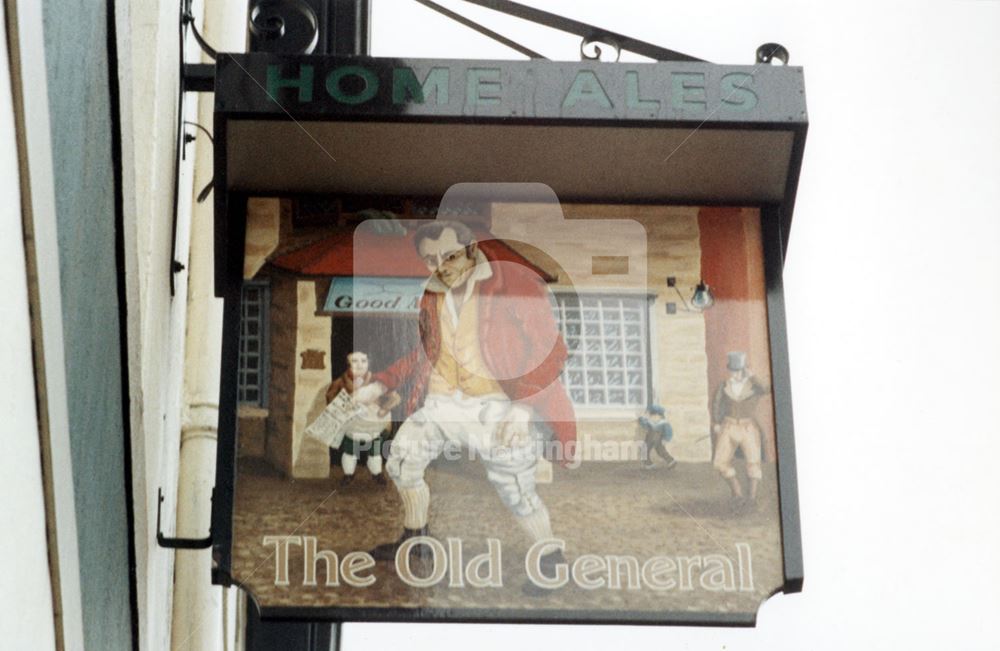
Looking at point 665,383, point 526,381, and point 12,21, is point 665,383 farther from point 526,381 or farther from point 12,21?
point 12,21

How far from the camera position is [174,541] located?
470 cm

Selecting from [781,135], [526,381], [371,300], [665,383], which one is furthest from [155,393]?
[781,135]

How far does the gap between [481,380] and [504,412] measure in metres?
0.12

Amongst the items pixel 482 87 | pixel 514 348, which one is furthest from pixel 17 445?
pixel 482 87

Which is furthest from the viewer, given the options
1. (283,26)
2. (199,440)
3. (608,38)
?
(199,440)

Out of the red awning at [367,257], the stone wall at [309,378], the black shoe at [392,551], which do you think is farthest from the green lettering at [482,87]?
the black shoe at [392,551]

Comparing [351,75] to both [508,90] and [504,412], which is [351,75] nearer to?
[508,90]

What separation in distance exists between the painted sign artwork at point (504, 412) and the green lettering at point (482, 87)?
401mm

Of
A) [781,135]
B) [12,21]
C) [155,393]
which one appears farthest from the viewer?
[155,393]

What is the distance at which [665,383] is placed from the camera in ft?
14.1

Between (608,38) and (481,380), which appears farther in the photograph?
(608,38)

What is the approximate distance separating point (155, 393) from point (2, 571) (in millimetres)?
1844

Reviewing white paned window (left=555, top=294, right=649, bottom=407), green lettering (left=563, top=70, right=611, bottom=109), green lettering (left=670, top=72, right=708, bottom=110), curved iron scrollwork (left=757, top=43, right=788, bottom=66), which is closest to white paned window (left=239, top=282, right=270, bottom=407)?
white paned window (left=555, top=294, right=649, bottom=407)

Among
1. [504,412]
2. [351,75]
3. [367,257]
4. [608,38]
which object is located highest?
[608,38]
